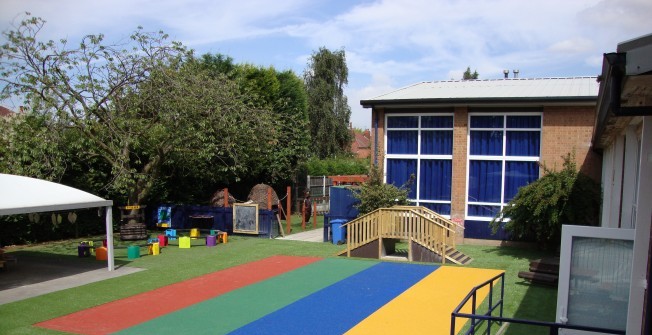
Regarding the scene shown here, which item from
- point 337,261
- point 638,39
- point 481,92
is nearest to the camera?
point 638,39

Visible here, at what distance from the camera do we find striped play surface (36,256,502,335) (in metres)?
9.25

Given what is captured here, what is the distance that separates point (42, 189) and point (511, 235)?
14.1m

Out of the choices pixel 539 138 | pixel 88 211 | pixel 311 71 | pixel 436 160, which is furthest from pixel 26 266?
pixel 311 71

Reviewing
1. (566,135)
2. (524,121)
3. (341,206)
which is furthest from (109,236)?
(566,135)

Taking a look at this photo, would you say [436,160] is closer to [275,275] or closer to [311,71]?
[275,275]

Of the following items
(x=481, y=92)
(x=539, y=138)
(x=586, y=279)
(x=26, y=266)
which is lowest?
(x=26, y=266)

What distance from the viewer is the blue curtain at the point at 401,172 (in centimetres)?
1939

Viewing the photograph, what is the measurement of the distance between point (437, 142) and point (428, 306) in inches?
372

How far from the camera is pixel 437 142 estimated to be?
62.5ft

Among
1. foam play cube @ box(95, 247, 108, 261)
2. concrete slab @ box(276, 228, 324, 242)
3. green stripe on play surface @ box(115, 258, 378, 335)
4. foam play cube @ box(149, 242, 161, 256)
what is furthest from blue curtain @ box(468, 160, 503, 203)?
foam play cube @ box(95, 247, 108, 261)

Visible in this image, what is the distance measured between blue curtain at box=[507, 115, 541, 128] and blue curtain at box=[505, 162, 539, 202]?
1280 mm

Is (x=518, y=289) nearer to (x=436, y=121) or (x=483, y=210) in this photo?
(x=483, y=210)

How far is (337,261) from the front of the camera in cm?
1554

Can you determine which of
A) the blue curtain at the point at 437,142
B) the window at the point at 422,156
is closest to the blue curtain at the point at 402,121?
the window at the point at 422,156
